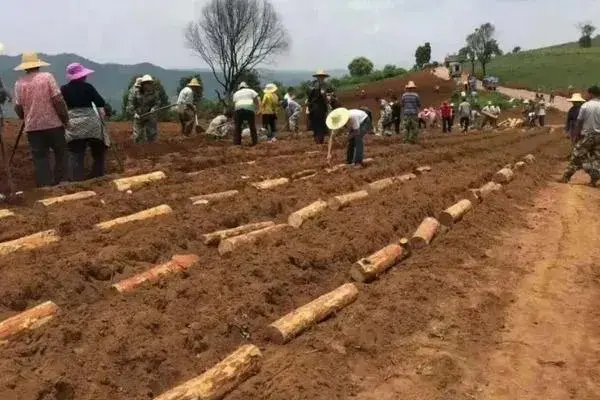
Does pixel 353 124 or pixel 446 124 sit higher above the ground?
pixel 353 124

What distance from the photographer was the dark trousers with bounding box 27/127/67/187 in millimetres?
8516

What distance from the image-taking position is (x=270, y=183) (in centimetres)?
925

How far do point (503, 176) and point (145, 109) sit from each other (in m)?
6.83

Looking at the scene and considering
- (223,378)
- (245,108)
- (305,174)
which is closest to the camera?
(223,378)

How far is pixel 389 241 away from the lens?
716cm

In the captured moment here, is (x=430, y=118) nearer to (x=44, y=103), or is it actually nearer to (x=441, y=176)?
(x=441, y=176)

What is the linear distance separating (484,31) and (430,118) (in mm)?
41075

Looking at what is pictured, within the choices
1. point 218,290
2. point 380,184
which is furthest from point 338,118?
point 218,290

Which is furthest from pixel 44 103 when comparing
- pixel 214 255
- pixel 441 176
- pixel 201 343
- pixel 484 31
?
pixel 484 31

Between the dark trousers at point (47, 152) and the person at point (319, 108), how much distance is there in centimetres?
698

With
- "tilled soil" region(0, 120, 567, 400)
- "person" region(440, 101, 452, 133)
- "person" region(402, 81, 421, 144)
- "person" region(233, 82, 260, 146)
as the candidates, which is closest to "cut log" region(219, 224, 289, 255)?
"tilled soil" region(0, 120, 567, 400)

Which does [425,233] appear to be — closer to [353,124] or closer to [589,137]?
[353,124]

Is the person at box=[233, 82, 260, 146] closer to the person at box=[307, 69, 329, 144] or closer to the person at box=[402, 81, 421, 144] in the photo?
the person at box=[307, 69, 329, 144]

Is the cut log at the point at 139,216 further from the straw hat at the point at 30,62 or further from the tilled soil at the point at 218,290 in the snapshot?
the straw hat at the point at 30,62
